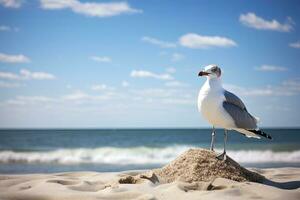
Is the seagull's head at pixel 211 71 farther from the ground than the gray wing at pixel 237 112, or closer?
farther from the ground

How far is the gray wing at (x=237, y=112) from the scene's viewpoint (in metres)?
5.98

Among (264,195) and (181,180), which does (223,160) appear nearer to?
(181,180)

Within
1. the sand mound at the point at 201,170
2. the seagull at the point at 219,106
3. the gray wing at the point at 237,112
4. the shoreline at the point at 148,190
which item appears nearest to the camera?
the shoreline at the point at 148,190

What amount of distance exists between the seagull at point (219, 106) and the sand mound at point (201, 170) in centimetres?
18

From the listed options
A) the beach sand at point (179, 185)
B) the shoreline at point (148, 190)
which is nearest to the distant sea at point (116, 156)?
the beach sand at point (179, 185)

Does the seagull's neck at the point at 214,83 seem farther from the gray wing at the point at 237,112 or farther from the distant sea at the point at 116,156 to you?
the distant sea at the point at 116,156

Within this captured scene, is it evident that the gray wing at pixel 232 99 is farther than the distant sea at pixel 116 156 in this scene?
No

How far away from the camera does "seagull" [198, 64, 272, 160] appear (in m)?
5.88

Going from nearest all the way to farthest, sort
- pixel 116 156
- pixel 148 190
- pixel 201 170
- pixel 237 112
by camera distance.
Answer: pixel 148 190 < pixel 201 170 < pixel 237 112 < pixel 116 156

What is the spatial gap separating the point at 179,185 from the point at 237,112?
1.37m

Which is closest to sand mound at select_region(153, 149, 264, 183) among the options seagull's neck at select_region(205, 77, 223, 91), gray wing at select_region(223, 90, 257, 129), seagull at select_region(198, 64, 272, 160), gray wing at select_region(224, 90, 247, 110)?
seagull at select_region(198, 64, 272, 160)

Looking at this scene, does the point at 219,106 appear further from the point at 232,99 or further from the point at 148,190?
the point at 148,190

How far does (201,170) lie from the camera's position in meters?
5.83

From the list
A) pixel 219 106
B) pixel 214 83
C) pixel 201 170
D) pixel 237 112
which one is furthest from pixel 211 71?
pixel 201 170
